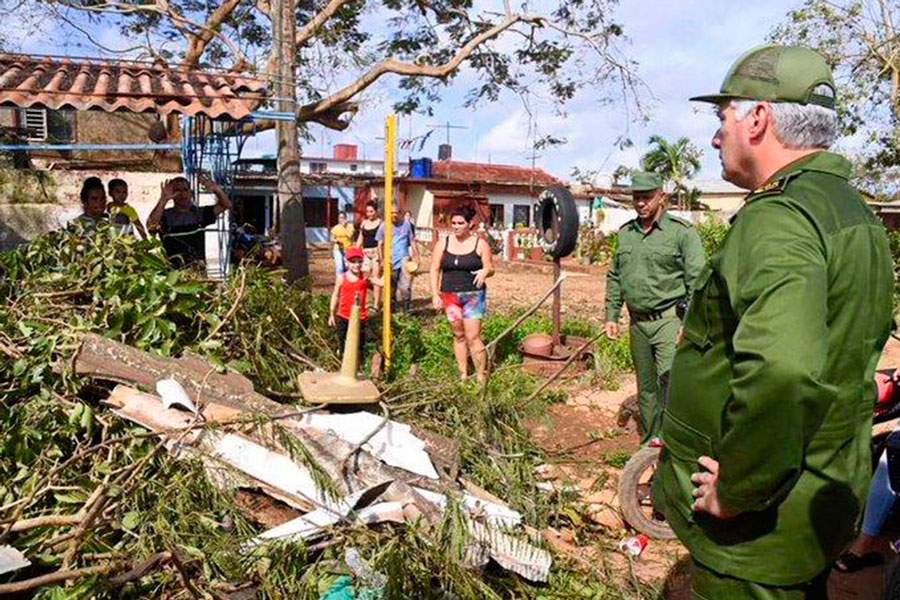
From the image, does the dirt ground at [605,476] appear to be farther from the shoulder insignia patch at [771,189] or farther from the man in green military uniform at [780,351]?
the shoulder insignia patch at [771,189]

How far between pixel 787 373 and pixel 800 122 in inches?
23.6

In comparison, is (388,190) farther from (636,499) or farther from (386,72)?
(386,72)

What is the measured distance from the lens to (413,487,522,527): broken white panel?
3.09m

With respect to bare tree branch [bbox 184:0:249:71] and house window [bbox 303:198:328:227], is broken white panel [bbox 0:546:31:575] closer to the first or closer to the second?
bare tree branch [bbox 184:0:249:71]

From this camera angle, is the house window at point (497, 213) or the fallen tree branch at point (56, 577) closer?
the fallen tree branch at point (56, 577)

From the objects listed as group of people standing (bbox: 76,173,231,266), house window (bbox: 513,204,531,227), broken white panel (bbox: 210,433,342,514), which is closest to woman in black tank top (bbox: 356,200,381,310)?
group of people standing (bbox: 76,173,231,266)

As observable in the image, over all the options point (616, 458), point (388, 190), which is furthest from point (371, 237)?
point (616, 458)

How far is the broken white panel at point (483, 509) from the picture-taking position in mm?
3090

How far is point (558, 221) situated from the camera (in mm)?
7129

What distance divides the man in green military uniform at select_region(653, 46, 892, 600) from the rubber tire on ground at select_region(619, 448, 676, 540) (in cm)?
209

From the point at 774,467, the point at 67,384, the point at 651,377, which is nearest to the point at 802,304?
the point at 774,467

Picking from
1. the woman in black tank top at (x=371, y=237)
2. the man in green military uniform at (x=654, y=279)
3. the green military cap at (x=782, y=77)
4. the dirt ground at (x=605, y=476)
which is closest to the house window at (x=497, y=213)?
the woman in black tank top at (x=371, y=237)

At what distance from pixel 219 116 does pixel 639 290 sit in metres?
3.62

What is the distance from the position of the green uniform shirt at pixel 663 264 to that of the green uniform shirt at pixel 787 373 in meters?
2.98
